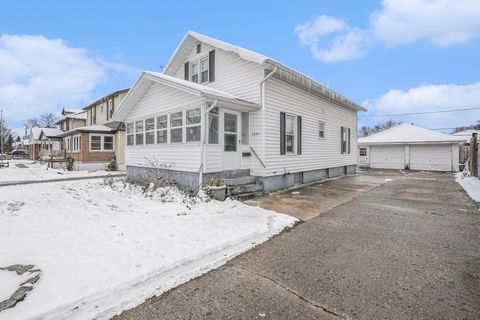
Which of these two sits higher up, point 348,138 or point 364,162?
point 348,138

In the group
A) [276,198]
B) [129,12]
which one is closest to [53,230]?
[276,198]

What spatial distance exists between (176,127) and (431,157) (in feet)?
74.0

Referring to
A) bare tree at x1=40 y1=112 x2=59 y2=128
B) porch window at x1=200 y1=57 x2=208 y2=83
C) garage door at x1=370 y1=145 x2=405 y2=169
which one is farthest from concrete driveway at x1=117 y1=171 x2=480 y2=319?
bare tree at x1=40 y1=112 x2=59 y2=128

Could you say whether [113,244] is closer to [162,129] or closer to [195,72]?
[162,129]

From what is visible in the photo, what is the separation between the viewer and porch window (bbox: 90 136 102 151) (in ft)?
62.5

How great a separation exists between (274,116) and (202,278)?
→ 732cm

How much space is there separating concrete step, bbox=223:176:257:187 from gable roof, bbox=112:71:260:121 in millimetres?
2508

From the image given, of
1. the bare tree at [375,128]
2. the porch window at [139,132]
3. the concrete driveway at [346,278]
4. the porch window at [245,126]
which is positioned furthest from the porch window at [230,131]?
the bare tree at [375,128]

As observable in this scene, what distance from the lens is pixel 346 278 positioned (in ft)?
10.5

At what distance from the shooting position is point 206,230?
195 inches

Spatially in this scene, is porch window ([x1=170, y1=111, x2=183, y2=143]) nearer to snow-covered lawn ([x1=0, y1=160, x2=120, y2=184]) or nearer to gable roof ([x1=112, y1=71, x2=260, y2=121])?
gable roof ([x1=112, y1=71, x2=260, y2=121])

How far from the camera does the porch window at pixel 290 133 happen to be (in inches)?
414

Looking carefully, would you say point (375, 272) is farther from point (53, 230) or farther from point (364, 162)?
point (364, 162)

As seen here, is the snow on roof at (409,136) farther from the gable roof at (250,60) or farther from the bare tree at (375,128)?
the bare tree at (375,128)
